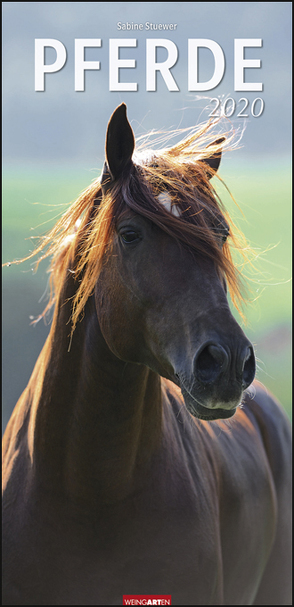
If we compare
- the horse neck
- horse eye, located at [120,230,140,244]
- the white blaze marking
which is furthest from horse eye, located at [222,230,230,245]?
the horse neck

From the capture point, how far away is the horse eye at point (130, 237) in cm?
167

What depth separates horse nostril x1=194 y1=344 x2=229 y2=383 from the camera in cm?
135

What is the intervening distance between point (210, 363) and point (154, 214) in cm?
53

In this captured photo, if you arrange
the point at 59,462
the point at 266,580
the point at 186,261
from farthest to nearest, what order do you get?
the point at 266,580 → the point at 59,462 → the point at 186,261

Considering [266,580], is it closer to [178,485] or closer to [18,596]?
[178,485]

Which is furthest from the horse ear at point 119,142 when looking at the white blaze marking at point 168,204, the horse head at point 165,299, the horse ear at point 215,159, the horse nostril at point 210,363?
the horse nostril at point 210,363

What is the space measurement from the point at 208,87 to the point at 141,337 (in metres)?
2.00

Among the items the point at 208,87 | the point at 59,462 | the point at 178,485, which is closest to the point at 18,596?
the point at 59,462

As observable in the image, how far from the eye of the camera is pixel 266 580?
11.0ft

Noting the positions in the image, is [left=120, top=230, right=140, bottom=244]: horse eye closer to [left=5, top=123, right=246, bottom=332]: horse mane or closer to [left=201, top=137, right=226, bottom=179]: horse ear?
[left=5, top=123, right=246, bottom=332]: horse mane

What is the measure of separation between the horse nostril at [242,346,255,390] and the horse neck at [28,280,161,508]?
53 cm

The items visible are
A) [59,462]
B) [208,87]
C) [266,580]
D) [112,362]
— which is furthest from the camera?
[266,580]


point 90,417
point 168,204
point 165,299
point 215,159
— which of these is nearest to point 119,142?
point 168,204

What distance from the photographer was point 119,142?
177 centimetres
